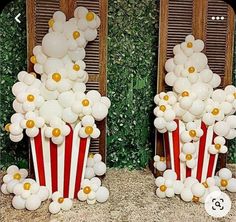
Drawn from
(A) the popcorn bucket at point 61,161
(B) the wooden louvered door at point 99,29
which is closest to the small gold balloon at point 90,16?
(B) the wooden louvered door at point 99,29

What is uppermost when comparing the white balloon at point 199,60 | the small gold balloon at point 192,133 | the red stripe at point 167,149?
the white balloon at point 199,60

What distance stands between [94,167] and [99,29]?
692 millimetres

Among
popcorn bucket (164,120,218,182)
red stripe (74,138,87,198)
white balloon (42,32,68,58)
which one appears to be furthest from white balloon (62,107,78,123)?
popcorn bucket (164,120,218,182)

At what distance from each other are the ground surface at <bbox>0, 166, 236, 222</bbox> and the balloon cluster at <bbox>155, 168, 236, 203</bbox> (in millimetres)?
32

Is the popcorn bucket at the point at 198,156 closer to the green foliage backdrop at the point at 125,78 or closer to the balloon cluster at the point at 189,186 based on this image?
the balloon cluster at the point at 189,186

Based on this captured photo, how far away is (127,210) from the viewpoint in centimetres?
159

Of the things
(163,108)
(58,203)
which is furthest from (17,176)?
(163,108)

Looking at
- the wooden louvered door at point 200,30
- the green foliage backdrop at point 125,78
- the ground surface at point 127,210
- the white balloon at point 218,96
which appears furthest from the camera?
the green foliage backdrop at point 125,78

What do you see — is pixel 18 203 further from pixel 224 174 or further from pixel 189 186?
pixel 224 174

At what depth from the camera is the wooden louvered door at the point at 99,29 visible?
175 centimetres

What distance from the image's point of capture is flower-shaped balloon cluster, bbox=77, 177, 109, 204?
1666 mm

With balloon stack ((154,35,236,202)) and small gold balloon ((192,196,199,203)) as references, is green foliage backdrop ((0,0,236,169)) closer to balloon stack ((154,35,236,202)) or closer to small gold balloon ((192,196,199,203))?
balloon stack ((154,35,236,202))

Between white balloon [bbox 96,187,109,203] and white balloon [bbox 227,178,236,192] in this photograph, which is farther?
white balloon [bbox 227,178,236,192]

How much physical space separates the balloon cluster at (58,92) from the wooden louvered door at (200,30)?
39 centimetres
